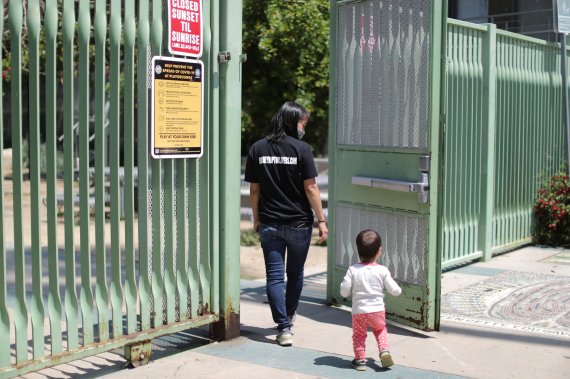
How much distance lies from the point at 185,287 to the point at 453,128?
4295 millimetres

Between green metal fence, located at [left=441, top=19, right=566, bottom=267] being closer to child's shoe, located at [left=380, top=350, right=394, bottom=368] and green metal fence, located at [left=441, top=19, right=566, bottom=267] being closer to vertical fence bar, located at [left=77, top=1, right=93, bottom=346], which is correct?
child's shoe, located at [left=380, top=350, right=394, bottom=368]

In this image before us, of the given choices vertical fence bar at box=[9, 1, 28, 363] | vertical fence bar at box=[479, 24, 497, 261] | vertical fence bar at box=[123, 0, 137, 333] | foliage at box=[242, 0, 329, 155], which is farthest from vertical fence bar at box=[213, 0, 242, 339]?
foliage at box=[242, 0, 329, 155]

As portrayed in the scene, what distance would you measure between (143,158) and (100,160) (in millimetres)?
320

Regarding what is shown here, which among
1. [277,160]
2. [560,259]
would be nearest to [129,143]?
[277,160]

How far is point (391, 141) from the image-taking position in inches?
260

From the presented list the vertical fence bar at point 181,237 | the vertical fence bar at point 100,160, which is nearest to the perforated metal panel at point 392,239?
the vertical fence bar at point 181,237

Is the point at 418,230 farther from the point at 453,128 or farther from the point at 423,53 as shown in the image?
the point at 453,128

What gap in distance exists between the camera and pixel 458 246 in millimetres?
9141

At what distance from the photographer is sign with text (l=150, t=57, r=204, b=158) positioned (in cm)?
526

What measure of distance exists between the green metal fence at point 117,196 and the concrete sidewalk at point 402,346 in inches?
9.7

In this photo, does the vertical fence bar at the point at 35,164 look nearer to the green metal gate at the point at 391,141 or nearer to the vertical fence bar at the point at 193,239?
the vertical fence bar at the point at 193,239

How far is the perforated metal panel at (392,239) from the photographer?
6.29 meters

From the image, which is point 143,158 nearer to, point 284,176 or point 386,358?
point 284,176

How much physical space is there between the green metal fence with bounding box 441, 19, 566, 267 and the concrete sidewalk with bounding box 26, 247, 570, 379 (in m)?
1.47
